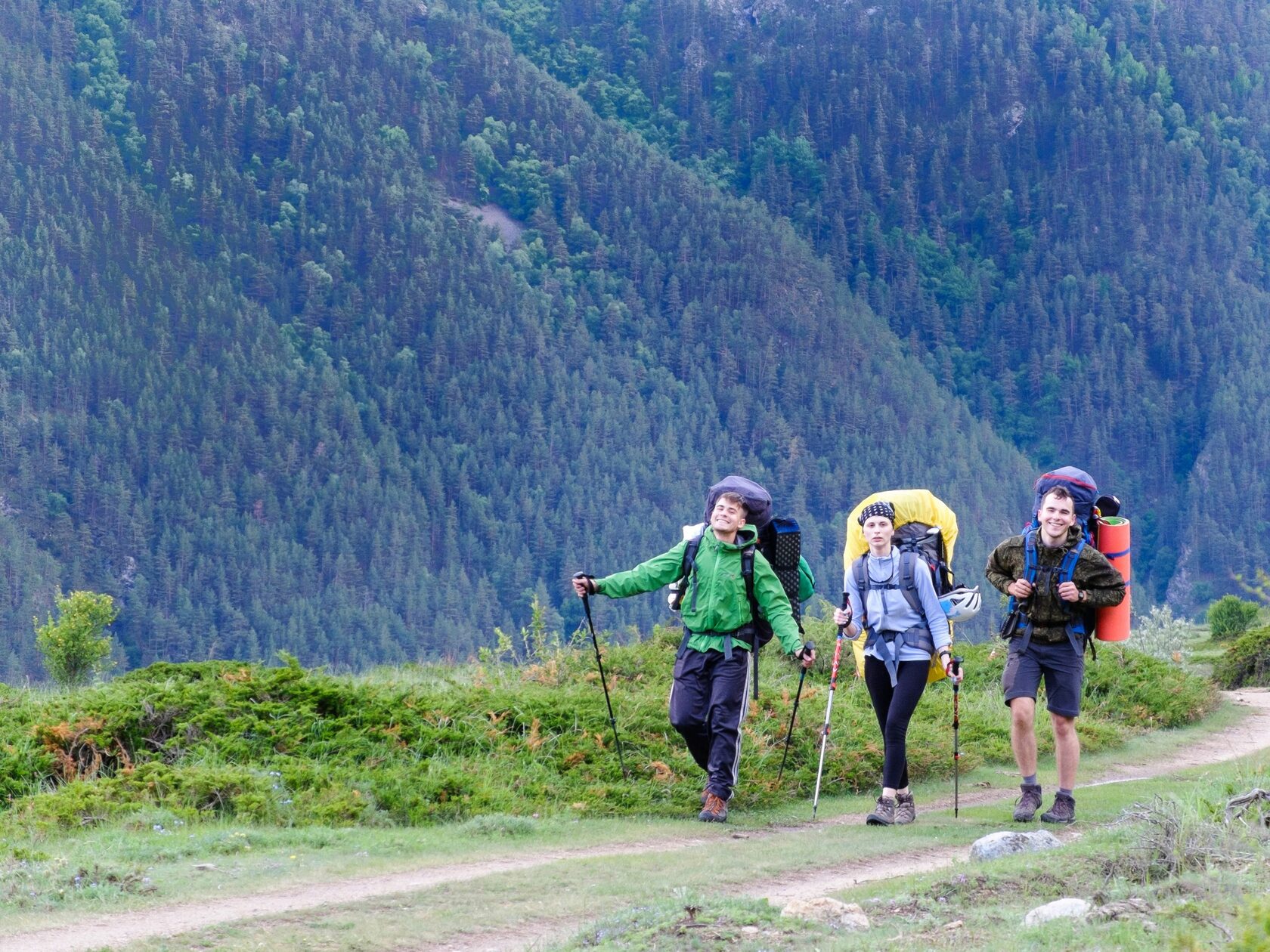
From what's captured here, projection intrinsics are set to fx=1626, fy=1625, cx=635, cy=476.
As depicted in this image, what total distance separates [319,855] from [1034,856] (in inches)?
156

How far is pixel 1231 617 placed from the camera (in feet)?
126

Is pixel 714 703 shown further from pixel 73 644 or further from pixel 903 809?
pixel 73 644

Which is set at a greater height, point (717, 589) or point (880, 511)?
point (880, 511)

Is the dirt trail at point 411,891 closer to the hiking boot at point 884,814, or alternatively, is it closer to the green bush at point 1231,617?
the hiking boot at point 884,814

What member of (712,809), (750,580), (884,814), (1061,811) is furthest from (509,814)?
(1061,811)

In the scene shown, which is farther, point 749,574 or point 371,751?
point 371,751

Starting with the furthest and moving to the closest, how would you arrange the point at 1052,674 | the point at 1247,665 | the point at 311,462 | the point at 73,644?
the point at 311,462
the point at 1247,665
the point at 73,644
the point at 1052,674

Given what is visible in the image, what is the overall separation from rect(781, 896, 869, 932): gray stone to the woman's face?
157 inches

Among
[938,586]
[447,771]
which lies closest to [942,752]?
[938,586]

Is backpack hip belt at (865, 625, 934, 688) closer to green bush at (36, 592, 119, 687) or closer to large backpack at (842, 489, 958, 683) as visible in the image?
large backpack at (842, 489, 958, 683)

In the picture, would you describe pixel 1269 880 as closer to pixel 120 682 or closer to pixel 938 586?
pixel 938 586

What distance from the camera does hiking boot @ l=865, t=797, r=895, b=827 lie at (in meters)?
11.2

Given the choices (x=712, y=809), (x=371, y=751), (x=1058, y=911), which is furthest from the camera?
(x=371, y=751)

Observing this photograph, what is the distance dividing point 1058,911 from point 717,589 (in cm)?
468
